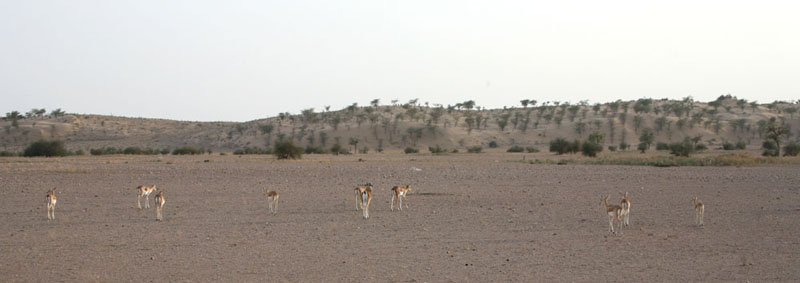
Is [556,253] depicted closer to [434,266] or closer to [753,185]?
[434,266]

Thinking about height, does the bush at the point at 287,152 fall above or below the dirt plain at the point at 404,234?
above

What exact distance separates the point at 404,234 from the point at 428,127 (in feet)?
261

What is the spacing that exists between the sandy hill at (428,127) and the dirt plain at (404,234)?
59.9 m

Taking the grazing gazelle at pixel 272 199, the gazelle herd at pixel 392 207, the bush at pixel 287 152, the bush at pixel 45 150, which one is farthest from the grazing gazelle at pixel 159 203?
the bush at pixel 45 150

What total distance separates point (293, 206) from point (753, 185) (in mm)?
18720

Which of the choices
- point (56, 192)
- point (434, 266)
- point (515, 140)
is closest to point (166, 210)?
point (56, 192)

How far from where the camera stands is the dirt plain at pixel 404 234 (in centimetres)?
1104

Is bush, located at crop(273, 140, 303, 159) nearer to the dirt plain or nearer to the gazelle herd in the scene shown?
the dirt plain

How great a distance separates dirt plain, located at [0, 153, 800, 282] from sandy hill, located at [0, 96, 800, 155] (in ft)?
197

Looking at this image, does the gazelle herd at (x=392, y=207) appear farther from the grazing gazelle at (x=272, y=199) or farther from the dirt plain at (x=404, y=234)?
the dirt plain at (x=404, y=234)

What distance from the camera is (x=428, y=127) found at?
9444 cm

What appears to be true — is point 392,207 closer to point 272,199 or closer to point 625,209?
point 272,199

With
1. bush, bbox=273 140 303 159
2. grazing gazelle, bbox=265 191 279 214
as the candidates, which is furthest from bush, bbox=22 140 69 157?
grazing gazelle, bbox=265 191 279 214

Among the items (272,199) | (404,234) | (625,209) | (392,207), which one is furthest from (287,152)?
(625,209)
